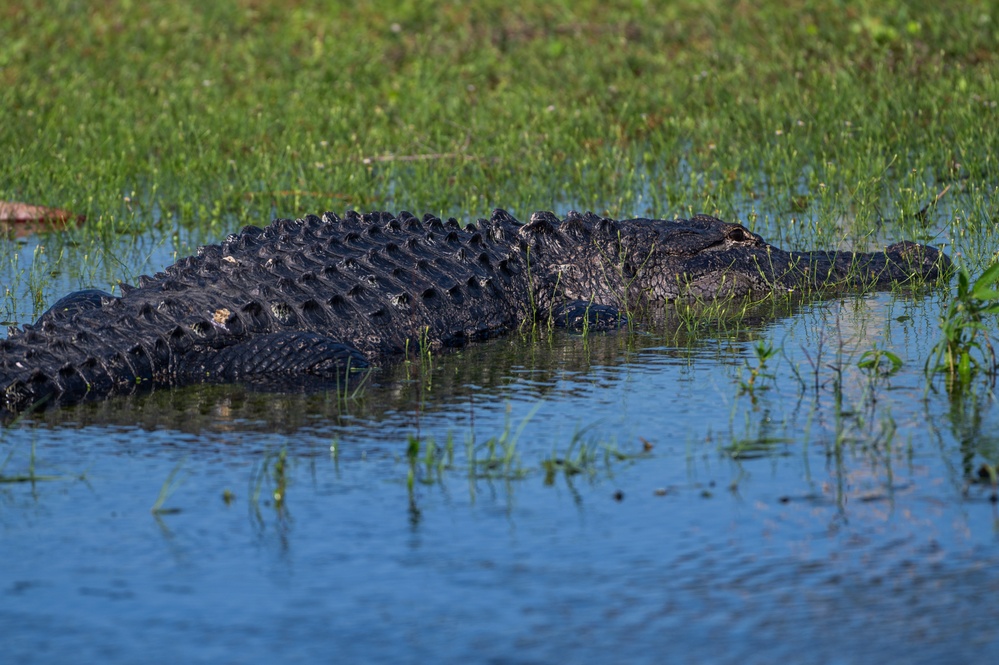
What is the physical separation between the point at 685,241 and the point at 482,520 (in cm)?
392

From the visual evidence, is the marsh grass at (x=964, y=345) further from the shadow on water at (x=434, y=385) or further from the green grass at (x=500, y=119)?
the green grass at (x=500, y=119)

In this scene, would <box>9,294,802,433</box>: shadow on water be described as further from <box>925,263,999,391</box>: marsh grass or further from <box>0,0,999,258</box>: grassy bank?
<box>0,0,999,258</box>: grassy bank

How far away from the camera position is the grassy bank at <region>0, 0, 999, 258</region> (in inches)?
386

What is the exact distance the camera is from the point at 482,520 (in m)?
4.02

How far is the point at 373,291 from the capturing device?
6.51 meters

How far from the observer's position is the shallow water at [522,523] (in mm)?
3309

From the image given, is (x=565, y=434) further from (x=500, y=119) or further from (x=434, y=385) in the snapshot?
(x=500, y=119)

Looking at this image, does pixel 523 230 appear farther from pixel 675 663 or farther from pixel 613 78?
pixel 613 78

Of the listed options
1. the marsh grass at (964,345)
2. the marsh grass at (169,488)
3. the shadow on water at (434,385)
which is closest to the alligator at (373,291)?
the shadow on water at (434,385)

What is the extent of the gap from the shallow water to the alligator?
0.28 metres

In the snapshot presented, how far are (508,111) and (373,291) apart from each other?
19.5 feet

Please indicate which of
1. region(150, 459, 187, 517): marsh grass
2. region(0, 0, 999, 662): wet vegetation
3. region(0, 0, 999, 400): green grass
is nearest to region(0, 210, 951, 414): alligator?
region(0, 0, 999, 662): wet vegetation

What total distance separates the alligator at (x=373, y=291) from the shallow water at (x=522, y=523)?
0.28m

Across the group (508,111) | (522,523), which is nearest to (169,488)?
(522,523)
